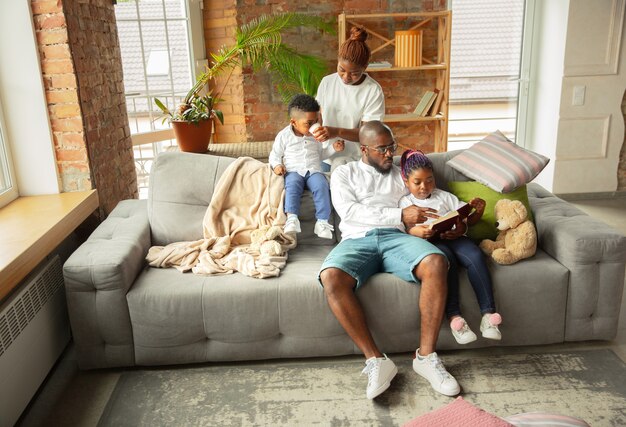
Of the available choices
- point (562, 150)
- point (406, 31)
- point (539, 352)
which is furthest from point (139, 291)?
point (562, 150)

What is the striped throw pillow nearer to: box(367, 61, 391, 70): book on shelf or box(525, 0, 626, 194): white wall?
box(367, 61, 391, 70): book on shelf

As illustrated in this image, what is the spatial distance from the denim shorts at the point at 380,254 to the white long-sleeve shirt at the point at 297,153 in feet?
1.89

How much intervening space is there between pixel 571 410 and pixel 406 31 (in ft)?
11.6

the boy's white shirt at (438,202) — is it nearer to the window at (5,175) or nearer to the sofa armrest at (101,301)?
the sofa armrest at (101,301)

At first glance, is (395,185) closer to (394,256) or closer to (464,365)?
(394,256)

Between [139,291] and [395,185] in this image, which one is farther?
[395,185]

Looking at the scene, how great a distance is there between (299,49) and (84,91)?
2.48 metres

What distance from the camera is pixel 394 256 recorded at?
259 cm

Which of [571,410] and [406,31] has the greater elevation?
[406,31]

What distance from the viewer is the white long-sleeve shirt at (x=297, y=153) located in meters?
3.10

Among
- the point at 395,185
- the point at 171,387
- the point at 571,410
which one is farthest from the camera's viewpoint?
the point at 395,185

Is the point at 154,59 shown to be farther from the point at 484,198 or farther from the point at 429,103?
the point at 484,198

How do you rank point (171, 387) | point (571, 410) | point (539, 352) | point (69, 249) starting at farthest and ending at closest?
point (69, 249) < point (539, 352) < point (171, 387) < point (571, 410)

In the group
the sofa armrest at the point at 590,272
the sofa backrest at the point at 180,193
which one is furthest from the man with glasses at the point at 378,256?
the sofa backrest at the point at 180,193
